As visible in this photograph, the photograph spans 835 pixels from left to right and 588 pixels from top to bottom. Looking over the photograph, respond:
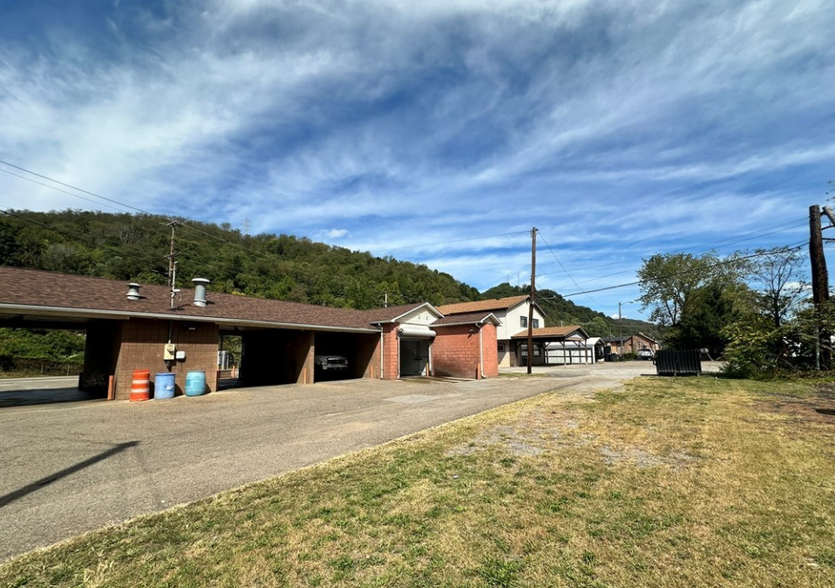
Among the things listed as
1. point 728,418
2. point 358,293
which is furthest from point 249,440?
point 358,293

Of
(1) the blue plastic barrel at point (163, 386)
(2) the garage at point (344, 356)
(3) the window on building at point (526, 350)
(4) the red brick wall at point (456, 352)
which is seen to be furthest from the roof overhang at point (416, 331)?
(3) the window on building at point (526, 350)

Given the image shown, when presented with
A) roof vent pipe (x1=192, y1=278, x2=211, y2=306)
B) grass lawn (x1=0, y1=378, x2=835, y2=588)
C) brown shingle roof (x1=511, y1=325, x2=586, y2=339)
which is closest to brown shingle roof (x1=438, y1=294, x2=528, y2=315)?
brown shingle roof (x1=511, y1=325, x2=586, y2=339)

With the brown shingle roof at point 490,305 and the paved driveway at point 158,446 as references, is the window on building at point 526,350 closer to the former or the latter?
the brown shingle roof at point 490,305

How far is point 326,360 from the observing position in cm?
2009

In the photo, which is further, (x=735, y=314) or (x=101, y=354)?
(x=735, y=314)

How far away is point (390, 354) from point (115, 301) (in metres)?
11.4

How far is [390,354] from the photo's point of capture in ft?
63.9

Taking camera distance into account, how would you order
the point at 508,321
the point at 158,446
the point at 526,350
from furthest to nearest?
the point at 526,350 < the point at 508,321 < the point at 158,446

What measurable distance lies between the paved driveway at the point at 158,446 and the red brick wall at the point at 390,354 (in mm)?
7285

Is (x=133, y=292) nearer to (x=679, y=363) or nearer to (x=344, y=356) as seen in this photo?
(x=344, y=356)

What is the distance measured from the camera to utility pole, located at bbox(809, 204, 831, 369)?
14.6m

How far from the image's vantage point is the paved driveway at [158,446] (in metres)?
3.91

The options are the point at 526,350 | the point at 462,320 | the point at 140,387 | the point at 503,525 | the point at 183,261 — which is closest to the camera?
the point at 503,525

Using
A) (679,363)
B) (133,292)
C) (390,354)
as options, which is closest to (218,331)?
(133,292)
